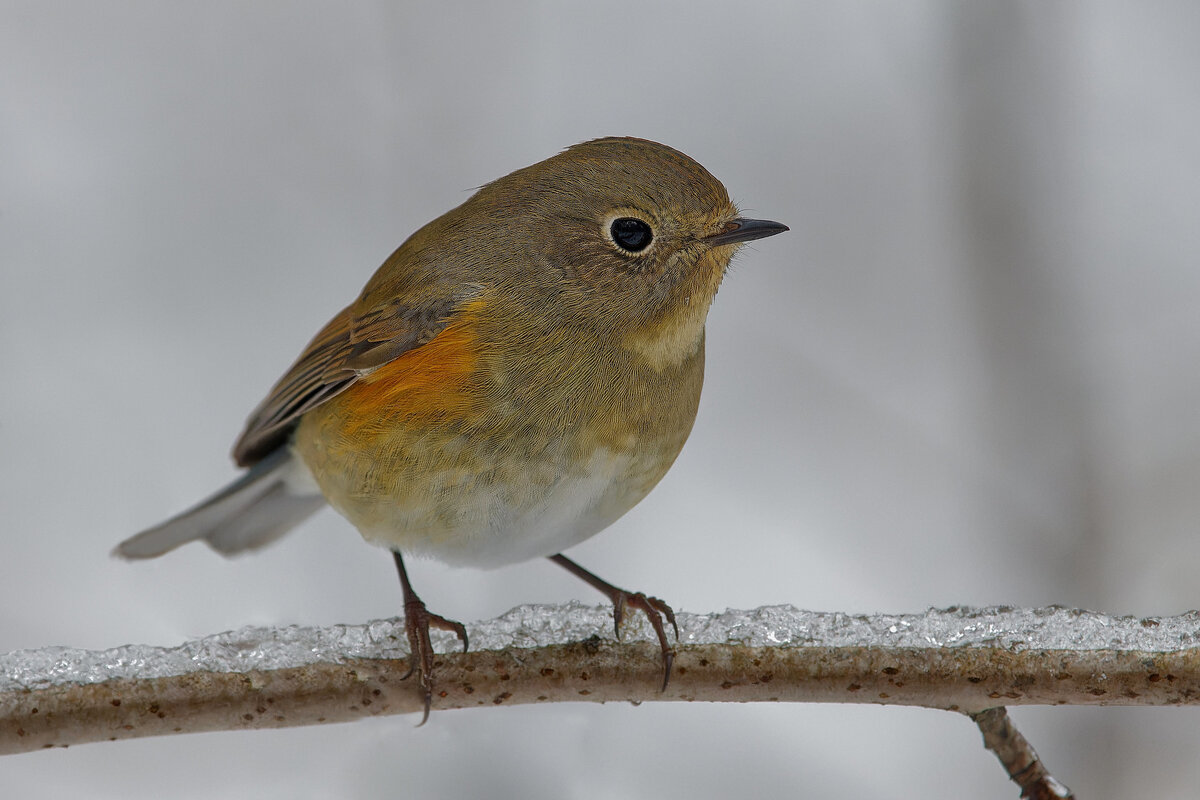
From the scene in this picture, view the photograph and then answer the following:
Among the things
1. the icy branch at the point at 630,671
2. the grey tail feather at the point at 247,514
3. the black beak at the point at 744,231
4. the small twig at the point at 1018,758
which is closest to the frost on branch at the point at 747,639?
the icy branch at the point at 630,671

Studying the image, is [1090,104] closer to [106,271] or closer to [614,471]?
[614,471]

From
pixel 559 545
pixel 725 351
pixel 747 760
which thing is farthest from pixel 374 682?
pixel 725 351

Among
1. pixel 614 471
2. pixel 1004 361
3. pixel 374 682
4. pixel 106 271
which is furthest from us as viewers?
pixel 106 271

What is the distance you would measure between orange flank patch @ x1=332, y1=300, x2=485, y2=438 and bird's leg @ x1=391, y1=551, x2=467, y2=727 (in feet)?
1.71

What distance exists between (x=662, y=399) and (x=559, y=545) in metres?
0.53

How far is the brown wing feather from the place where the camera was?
3.25 meters

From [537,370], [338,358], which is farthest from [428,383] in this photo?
[338,358]

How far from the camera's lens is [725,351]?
5797 mm

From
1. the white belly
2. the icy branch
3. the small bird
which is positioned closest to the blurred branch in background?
the icy branch

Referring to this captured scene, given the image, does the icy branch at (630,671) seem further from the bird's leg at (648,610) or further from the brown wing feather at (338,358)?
the brown wing feather at (338,358)

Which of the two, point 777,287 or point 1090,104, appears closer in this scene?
point 1090,104

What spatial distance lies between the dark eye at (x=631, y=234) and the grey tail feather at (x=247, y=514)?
153 centimetres

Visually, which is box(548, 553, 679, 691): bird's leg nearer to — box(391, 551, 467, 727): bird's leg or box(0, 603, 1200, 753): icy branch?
box(0, 603, 1200, 753): icy branch

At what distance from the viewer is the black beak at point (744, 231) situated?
117 inches
